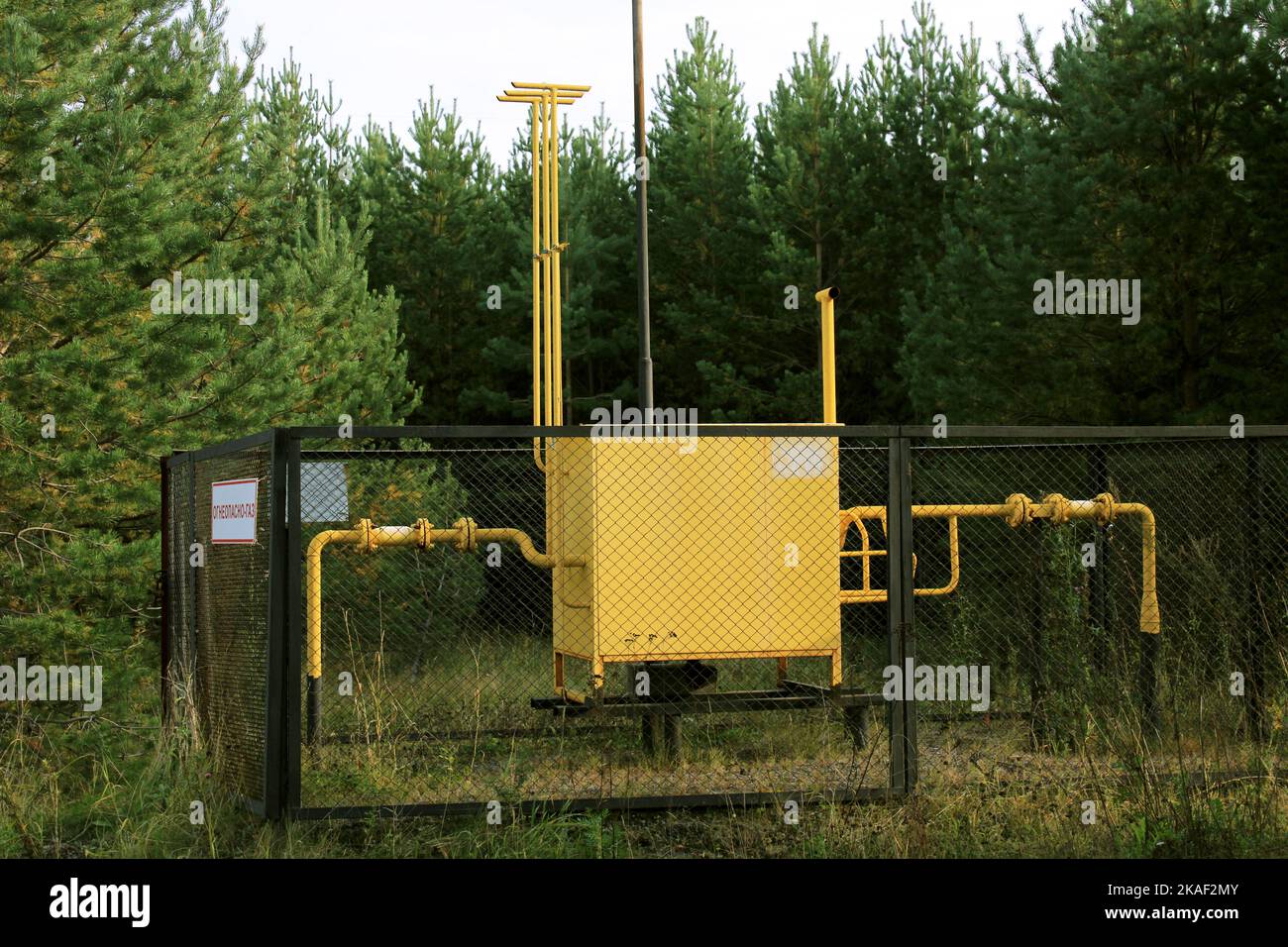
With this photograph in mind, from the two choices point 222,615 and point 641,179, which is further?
point 641,179

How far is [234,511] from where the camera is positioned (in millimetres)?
7285

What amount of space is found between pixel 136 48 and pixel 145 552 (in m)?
5.77

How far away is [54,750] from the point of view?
11055 millimetres

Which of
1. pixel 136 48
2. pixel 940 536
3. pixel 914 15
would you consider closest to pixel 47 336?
pixel 136 48

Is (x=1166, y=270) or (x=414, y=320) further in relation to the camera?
(x=414, y=320)

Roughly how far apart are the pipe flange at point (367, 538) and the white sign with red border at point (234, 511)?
0.90m

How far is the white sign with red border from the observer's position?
23.0 ft

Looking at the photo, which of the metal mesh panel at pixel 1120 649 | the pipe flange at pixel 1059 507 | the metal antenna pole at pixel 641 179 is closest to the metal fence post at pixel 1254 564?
the metal mesh panel at pixel 1120 649

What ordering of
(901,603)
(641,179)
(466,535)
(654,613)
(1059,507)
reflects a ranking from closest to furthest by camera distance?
(901,603) → (654,613) → (466,535) → (1059,507) → (641,179)

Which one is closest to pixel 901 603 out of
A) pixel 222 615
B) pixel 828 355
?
pixel 828 355

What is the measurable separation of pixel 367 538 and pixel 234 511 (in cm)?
117

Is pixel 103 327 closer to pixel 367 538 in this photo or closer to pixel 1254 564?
pixel 367 538

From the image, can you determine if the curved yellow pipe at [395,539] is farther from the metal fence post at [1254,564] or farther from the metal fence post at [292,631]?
the metal fence post at [1254,564]
